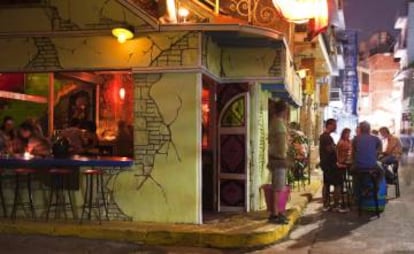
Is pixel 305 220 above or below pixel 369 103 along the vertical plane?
below

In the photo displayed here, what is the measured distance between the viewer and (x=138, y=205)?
10250 millimetres

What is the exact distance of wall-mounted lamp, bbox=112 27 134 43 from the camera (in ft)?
32.8

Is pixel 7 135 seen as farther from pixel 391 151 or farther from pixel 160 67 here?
pixel 391 151

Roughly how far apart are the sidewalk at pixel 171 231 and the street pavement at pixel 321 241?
16 centimetres

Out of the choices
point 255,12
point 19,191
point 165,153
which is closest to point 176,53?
point 165,153

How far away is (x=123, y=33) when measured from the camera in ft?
33.0

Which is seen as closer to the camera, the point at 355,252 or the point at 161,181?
the point at 355,252

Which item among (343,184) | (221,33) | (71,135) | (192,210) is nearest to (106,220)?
(192,210)

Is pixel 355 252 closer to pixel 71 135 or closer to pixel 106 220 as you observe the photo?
pixel 106 220

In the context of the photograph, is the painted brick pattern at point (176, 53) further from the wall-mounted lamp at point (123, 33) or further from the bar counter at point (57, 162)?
the bar counter at point (57, 162)

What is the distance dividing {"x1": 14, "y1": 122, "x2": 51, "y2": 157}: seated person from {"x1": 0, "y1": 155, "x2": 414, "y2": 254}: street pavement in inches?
68.3

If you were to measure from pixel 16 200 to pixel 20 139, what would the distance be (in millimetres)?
1378

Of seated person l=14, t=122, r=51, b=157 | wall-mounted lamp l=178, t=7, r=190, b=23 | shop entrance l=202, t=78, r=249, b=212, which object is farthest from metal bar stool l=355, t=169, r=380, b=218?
seated person l=14, t=122, r=51, b=157

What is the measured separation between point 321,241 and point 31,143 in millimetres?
5432
